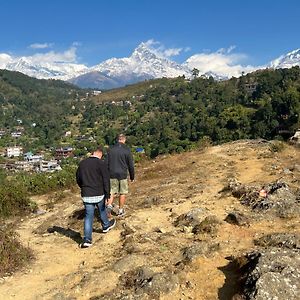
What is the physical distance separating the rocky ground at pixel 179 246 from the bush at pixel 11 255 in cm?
23

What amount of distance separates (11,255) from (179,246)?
333 cm

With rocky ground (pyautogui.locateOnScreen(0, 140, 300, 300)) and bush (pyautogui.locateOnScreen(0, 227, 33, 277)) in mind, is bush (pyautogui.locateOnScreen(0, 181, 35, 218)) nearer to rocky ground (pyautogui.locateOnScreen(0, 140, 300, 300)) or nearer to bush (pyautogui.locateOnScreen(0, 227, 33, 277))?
rocky ground (pyautogui.locateOnScreen(0, 140, 300, 300))

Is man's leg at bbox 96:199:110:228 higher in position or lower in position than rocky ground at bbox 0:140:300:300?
higher

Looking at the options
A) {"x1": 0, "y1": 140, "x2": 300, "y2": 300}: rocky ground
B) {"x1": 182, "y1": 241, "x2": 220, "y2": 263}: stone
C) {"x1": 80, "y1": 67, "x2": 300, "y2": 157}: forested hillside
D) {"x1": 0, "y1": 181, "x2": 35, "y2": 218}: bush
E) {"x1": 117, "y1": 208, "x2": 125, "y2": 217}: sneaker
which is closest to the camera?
{"x1": 0, "y1": 140, "x2": 300, "y2": 300}: rocky ground

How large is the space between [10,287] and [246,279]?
397 cm

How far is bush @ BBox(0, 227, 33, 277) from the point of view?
25.0ft

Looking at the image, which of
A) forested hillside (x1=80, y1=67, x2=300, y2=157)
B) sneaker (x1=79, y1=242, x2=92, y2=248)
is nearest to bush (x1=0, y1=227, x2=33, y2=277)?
sneaker (x1=79, y1=242, x2=92, y2=248)

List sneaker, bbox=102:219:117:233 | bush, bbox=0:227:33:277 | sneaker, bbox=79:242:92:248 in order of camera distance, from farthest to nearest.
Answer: sneaker, bbox=102:219:117:233 < sneaker, bbox=79:242:92:248 < bush, bbox=0:227:33:277

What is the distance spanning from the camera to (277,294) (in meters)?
5.30

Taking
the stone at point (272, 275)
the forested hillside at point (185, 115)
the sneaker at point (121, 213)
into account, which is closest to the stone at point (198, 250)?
the stone at point (272, 275)

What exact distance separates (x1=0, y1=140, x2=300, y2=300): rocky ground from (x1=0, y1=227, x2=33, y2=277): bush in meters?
0.23

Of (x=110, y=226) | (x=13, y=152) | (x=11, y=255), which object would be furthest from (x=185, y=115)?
(x=11, y=255)

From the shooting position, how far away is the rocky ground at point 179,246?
613 cm

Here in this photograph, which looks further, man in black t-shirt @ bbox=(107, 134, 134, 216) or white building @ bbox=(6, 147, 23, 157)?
white building @ bbox=(6, 147, 23, 157)
